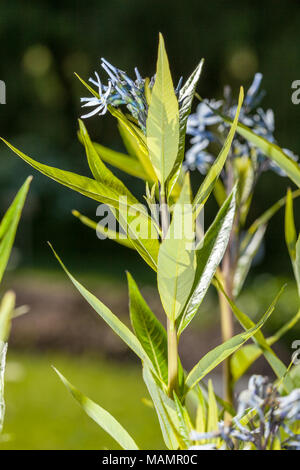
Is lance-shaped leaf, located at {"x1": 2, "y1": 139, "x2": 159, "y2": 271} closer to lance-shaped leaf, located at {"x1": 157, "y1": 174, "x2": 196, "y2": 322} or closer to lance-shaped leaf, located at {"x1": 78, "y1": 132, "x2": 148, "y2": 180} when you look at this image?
lance-shaped leaf, located at {"x1": 157, "y1": 174, "x2": 196, "y2": 322}

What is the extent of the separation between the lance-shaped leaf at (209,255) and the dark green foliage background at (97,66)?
5.41m

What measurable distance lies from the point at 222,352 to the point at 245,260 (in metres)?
0.34

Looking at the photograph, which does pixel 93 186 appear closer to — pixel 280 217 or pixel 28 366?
pixel 28 366

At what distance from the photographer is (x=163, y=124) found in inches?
17.8

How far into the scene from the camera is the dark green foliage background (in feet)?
20.6

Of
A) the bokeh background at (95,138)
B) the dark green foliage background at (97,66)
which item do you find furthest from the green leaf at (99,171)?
the dark green foliage background at (97,66)

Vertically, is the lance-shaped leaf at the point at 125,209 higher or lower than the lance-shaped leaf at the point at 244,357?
higher

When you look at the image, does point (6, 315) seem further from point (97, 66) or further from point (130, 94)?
point (97, 66)

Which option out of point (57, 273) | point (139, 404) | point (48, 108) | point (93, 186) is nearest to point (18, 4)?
point (48, 108)

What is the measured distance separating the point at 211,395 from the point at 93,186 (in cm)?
21

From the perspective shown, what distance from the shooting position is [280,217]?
6441 millimetres

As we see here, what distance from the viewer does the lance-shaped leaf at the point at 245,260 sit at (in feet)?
2.50

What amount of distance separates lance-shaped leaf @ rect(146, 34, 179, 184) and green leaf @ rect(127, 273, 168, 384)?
0.36ft

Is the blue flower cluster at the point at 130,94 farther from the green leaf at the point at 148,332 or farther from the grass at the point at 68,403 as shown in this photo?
the grass at the point at 68,403
